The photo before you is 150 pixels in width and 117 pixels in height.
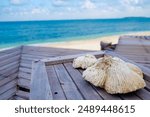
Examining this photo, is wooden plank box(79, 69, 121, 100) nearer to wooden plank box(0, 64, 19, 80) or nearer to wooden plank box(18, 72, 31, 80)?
wooden plank box(18, 72, 31, 80)

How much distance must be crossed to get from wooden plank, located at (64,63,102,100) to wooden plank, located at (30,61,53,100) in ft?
0.85

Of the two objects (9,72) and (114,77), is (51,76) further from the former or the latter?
(9,72)

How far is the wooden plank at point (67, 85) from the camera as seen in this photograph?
1.62 m

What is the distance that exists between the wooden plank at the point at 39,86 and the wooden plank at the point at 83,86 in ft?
0.85

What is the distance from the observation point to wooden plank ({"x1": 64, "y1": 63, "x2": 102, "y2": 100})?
1624 mm

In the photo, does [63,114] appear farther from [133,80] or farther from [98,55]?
[98,55]

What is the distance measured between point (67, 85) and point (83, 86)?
5.3 inches

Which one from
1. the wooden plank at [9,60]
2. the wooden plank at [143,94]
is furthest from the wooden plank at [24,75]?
the wooden plank at [143,94]

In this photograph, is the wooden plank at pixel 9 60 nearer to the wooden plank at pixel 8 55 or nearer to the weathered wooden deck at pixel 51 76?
the weathered wooden deck at pixel 51 76

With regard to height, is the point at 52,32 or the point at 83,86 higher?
the point at 83,86

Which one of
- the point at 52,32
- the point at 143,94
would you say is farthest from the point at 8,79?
the point at 52,32

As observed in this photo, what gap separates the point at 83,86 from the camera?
182cm

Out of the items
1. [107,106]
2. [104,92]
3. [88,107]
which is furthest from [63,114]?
[104,92]

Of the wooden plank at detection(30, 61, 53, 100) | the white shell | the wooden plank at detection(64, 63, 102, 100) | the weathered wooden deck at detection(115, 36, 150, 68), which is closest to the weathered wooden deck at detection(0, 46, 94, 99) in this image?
the wooden plank at detection(30, 61, 53, 100)
